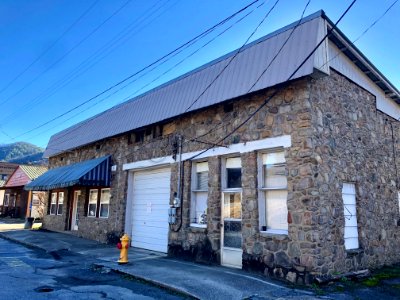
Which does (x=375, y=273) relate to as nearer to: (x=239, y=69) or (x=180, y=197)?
(x=180, y=197)

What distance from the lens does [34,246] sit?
12602mm

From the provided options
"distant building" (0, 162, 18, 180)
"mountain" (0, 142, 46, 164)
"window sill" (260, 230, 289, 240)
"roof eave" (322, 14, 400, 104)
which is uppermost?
"mountain" (0, 142, 46, 164)

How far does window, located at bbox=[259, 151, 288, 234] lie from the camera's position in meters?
7.88

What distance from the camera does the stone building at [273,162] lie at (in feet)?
24.5

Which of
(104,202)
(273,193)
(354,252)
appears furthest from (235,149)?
(104,202)

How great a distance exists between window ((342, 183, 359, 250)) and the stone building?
0.03m

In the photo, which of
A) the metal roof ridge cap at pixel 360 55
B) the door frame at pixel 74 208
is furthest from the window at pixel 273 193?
the door frame at pixel 74 208

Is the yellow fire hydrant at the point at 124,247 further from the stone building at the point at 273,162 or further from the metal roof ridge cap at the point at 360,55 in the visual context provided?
the metal roof ridge cap at the point at 360,55

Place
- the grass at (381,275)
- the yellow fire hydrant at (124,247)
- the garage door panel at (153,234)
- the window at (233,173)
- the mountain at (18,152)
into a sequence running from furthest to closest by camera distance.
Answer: the mountain at (18,152) → the garage door panel at (153,234) → the window at (233,173) → the yellow fire hydrant at (124,247) → the grass at (381,275)

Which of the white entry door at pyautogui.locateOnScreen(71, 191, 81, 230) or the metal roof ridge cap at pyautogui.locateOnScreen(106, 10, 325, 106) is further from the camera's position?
the white entry door at pyautogui.locateOnScreen(71, 191, 81, 230)

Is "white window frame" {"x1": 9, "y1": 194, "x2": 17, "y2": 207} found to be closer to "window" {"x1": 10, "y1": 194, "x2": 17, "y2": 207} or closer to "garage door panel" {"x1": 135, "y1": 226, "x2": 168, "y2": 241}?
"window" {"x1": 10, "y1": 194, "x2": 17, "y2": 207}

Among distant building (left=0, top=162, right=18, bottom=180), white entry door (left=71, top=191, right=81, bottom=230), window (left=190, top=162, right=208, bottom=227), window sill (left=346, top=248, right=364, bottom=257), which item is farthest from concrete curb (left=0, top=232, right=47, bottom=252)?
distant building (left=0, top=162, right=18, bottom=180)

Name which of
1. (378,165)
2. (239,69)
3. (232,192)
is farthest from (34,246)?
(378,165)

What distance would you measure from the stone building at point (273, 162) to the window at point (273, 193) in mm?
28
